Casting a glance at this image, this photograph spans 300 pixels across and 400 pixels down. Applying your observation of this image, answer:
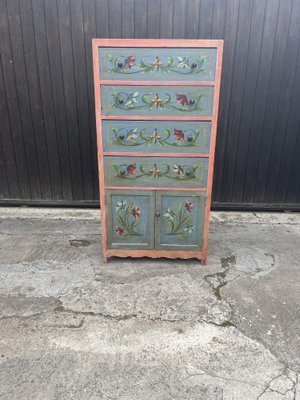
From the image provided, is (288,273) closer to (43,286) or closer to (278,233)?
(278,233)

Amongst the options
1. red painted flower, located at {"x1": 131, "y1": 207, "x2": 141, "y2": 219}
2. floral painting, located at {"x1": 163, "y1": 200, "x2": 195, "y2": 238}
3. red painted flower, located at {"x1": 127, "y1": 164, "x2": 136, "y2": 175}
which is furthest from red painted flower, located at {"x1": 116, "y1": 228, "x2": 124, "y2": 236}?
red painted flower, located at {"x1": 127, "y1": 164, "x2": 136, "y2": 175}

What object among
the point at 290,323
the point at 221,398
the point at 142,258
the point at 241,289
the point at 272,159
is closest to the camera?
the point at 221,398

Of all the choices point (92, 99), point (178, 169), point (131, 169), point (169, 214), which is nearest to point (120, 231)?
point (169, 214)

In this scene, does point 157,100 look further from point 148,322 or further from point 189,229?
point 148,322

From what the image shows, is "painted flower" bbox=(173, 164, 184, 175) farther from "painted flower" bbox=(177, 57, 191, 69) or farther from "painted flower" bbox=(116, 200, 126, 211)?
"painted flower" bbox=(177, 57, 191, 69)

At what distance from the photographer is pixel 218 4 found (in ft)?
9.95

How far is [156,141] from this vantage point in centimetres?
225

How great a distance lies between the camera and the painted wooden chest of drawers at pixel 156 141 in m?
2.07

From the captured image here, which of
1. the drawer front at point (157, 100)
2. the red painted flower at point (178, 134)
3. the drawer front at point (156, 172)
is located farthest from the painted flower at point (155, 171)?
the drawer front at point (157, 100)

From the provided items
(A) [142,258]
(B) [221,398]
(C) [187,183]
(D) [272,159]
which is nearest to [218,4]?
(D) [272,159]

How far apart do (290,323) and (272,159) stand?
7.06 ft

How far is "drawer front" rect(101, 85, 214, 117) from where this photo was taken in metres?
2.13

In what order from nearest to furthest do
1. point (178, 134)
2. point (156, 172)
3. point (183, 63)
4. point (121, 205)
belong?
1. point (183, 63)
2. point (178, 134)
3. point (156, 172)
4. point (121, 205)

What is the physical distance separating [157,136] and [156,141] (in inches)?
1.5
